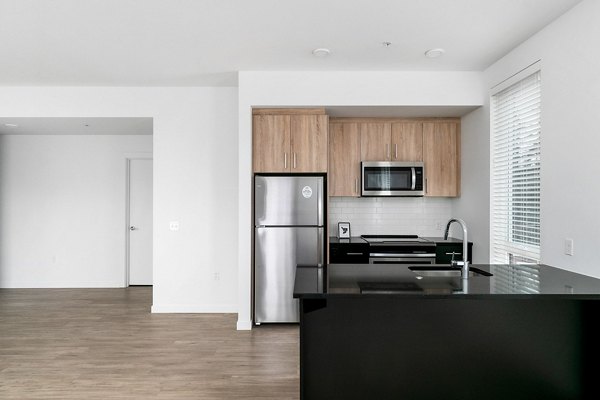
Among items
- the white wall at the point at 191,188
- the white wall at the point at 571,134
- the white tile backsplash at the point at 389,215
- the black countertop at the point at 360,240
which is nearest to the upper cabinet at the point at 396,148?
the white tile backsplash at the point at 389,215

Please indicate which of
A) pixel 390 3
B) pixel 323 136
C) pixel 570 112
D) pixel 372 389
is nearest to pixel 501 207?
pixel 570 112

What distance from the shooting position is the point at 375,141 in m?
4.72

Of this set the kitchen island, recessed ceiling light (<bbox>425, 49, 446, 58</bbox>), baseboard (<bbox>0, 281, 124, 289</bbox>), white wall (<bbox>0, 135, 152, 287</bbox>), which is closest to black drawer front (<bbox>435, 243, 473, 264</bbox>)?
recessed ceiling light (<bbox>425, 49, 446, 58</bbox>)

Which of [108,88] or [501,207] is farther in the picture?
[108,88]

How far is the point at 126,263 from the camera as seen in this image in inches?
239

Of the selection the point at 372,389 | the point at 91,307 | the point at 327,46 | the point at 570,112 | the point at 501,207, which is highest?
the point at 327,46

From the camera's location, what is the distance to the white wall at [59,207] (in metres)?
6.03

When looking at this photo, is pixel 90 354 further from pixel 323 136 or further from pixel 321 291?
pixel 323 136

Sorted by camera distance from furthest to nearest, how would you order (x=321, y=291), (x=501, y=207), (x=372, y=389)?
(x=501, y=207) → (x=372, y=389) → (x=321, y=291)

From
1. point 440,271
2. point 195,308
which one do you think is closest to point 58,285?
point 195,308

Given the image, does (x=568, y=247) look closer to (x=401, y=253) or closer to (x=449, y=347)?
(x=449, y=347)

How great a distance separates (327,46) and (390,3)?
33.3 inches

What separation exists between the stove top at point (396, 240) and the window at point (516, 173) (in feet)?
2.64

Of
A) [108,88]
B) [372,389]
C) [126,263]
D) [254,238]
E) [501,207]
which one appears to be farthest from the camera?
[126,263]
